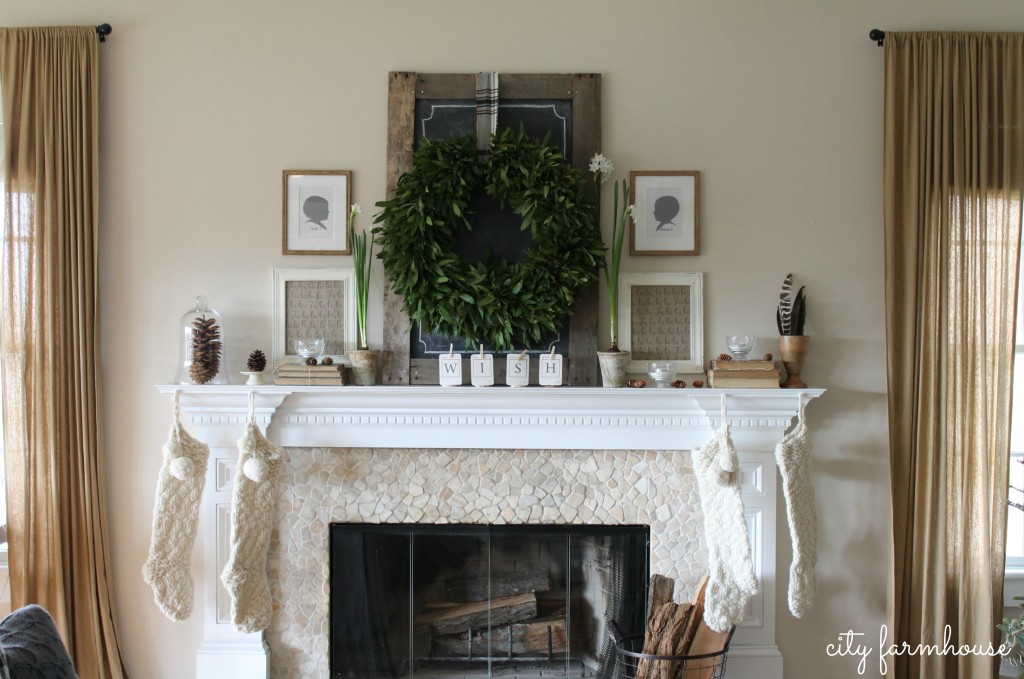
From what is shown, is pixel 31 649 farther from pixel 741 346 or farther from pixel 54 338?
pixel 741 346

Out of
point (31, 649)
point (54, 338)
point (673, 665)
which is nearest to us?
point (31, 649)

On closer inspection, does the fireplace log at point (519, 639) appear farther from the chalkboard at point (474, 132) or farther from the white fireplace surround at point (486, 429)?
the chalkboard at point (474, 132)

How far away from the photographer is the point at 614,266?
8.32ft

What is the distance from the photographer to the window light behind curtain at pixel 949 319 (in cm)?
251

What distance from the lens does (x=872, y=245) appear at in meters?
2.62

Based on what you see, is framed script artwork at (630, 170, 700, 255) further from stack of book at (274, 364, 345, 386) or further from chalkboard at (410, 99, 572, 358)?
stack of book at (274, 364, 345, 386)

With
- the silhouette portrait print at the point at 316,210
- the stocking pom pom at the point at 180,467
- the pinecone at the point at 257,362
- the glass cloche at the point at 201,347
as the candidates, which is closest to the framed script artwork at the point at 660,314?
the silhouette portrait print at the point at 316,210

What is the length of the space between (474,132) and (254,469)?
1430 mm

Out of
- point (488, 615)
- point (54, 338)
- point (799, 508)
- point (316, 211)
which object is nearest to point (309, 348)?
point (316, 211)

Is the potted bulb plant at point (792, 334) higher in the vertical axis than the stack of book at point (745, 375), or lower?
higher

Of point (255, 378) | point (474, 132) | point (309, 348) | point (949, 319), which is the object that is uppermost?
point (474, 132)

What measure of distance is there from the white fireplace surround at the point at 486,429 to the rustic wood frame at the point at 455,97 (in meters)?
0.15

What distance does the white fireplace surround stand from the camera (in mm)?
2459

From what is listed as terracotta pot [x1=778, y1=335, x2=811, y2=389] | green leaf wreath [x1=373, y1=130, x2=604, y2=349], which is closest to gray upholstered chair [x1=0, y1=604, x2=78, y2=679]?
green leaf wreath [x1=373, y1=130, x2=604, y2=349]
